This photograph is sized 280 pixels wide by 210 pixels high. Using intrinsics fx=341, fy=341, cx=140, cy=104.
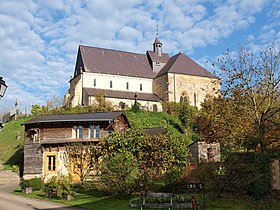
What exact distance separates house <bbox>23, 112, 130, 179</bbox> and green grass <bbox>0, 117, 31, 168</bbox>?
19.0ft

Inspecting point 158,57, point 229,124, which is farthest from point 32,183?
point 158,57

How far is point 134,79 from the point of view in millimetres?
59844

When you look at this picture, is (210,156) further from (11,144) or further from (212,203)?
(11,144)

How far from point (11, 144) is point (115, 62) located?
2590 centimetres

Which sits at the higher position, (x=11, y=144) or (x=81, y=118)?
(x=81, y=118)

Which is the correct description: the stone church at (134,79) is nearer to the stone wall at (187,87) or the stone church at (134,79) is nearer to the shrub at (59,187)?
the stone wall at (187,87)

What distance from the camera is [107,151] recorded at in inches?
834

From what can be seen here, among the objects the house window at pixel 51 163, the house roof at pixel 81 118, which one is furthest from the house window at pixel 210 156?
the house window at pixel 51 163

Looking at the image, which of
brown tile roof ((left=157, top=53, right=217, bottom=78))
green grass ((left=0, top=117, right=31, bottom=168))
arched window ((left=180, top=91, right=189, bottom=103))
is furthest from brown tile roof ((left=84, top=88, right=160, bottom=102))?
green grass ((left=0, top=117, right=31, bottom=168))

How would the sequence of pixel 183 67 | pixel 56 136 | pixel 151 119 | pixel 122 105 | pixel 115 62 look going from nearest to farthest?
pixel 56 136, pixel 151 119, pixel 122 105, pixel 183 67, pixel 115 62

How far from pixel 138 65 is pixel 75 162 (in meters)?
39.5

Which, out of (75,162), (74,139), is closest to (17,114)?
(74,139)

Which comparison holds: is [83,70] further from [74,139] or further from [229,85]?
[229,85]

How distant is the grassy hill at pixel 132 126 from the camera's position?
38938 millimetres
